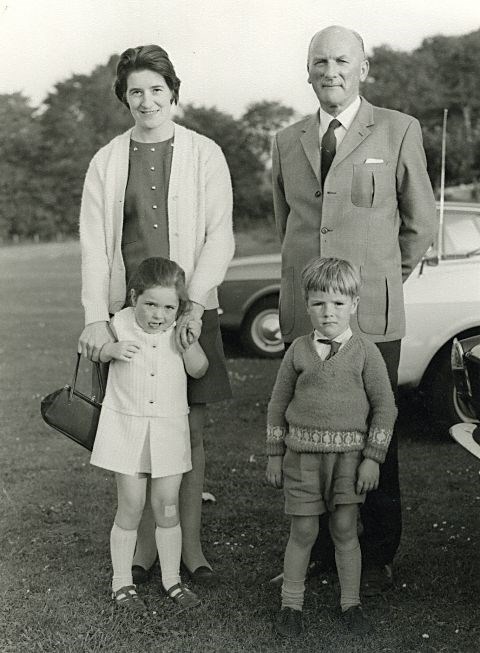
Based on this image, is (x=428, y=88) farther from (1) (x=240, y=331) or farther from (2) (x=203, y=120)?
(1) (x=240, y=331)

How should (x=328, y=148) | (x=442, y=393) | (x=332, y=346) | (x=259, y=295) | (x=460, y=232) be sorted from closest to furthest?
1. (x=332, y=346)
2. (x=328, y=148)
3. (x=442, y=393)
4. (x=460, y=232)
5. (x=259, y=295)

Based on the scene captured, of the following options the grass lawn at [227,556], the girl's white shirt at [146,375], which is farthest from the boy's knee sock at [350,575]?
the girl's white shirt at [146,375]

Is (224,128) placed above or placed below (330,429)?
above

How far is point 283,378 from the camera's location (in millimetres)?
2859

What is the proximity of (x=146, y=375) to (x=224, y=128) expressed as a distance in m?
7.11

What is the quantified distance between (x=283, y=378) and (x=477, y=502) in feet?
6.24

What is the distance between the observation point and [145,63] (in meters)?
2.88

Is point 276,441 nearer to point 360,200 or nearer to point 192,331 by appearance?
point 192,331

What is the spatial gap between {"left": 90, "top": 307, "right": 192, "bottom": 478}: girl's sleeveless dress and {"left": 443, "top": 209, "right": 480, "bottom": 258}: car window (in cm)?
322

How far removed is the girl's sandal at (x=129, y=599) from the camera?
9.76 ft

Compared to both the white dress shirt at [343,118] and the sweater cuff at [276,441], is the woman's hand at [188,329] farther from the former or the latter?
the white dress shirt at [343,118]

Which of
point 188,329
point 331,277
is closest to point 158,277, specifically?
point 188,329

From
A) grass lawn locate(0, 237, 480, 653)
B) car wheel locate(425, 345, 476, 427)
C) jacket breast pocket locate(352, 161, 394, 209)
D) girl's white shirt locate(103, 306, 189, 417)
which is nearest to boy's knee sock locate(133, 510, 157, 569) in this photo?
grass lawn locate(0, 237, 480, 653)

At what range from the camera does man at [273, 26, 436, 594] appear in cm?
294
